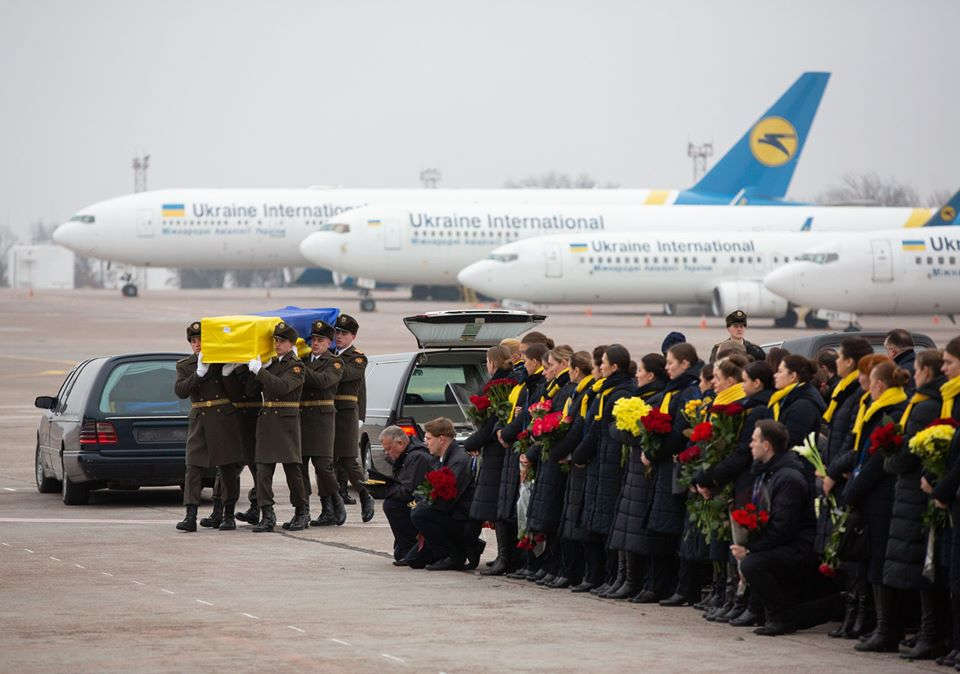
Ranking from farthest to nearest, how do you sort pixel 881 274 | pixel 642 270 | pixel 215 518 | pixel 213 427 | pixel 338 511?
1. pixel 642 270
2. pixel 881 274
3. pixel 338 511
4. pixel 215 518
5. pixel 213 427

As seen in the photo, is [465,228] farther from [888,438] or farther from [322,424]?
[888,438]

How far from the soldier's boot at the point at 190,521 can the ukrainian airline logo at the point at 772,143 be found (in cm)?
5744

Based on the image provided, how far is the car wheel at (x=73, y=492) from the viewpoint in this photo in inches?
640

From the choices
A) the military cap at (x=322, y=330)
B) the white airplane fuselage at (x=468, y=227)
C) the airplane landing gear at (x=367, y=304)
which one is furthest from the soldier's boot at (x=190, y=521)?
the airplane landing gear at (x=367, y=304)

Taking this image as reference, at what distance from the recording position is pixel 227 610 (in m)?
10.4

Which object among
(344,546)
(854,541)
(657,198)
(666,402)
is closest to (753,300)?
(657,198)

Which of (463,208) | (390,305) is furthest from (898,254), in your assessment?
(390,305)

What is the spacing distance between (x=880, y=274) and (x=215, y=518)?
115ft

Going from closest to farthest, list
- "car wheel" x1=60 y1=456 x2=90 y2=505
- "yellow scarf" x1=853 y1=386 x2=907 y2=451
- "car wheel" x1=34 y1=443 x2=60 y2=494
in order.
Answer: "yellow scarf" x1=853 y1=386 x2=907 y2=451
"car wheel" x1=60 y1=456 x2=90 y2=505
"car wheel" x1=34 y1=443 x2=60 y2=494

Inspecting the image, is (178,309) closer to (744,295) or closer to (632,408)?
(744,295)

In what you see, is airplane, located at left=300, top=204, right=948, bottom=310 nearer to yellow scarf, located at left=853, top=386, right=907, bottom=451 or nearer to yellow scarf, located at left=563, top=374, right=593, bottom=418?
yellow scarf, located at left=563, top=374, right=593, bottom=418

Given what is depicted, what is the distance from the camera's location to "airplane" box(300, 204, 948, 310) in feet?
194

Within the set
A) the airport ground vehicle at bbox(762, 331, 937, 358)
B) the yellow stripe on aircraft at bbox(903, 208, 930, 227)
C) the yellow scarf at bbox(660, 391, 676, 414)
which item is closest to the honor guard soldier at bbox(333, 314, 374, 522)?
the airport ground vehicle at bbox(762, 331, 937, 358)

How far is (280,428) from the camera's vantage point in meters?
14.8
